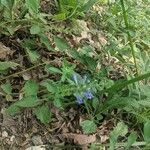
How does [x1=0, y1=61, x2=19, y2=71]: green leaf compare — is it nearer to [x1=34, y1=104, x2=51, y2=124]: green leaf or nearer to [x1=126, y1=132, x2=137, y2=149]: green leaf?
[x1=34, y1=104, x2=51, y2=124]: green leaf

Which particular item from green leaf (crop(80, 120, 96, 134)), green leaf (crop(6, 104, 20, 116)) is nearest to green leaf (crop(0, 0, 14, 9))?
green leaf (crop(6, 104, 20, 116))

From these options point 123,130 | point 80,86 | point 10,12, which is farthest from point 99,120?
point 10,12

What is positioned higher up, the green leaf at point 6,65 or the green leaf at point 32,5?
the green leaf at point 32,5

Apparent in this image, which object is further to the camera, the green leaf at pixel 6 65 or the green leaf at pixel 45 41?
the green leaf at pixel 45 41

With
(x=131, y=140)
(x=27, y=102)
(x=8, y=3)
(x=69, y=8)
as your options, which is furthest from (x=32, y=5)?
(x=131, y=140)

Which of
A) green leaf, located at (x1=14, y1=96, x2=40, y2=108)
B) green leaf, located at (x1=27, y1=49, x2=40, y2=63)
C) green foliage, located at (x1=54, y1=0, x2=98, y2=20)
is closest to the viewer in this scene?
green leaf, located at (x1=14, y1=96, x2=40, y2=108)

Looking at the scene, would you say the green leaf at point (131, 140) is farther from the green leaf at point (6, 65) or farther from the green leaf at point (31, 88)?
the green leaf at point (6, 65)

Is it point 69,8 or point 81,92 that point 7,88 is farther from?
point 69,8

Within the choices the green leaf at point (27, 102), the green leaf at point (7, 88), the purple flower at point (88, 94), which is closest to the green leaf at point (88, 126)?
the purple flower at point (88, 94)
